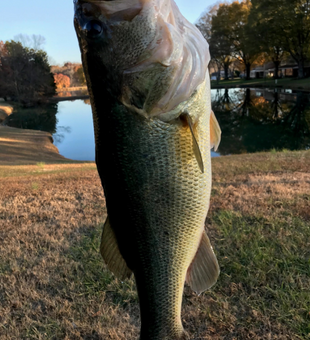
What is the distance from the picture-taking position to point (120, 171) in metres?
1.29

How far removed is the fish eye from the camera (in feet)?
3.93

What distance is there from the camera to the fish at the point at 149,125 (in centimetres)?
120

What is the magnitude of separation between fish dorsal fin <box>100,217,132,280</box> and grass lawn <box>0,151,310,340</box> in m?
1.35

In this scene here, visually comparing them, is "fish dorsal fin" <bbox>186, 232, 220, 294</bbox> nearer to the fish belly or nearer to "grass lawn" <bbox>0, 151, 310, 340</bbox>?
the fish belly

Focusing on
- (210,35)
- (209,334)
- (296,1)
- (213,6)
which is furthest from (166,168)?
(213,6)

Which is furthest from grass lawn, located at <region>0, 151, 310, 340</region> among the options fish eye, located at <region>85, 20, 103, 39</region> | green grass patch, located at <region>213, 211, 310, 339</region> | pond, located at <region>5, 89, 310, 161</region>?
pond, located at <region>5, 89, 310, 161</region>

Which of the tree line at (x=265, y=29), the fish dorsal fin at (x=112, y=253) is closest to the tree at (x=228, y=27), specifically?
the tree line at (x=265, y=29)

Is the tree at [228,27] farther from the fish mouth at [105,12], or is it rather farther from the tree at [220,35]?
the fish mouth at [105,12]

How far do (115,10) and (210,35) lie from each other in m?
55.4

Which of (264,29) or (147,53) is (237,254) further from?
(264,29)

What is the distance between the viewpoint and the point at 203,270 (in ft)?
5.10

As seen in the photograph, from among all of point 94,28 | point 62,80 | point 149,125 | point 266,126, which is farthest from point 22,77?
point 149,125

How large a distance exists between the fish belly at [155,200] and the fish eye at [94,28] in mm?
297

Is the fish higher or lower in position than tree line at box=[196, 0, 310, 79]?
lower
